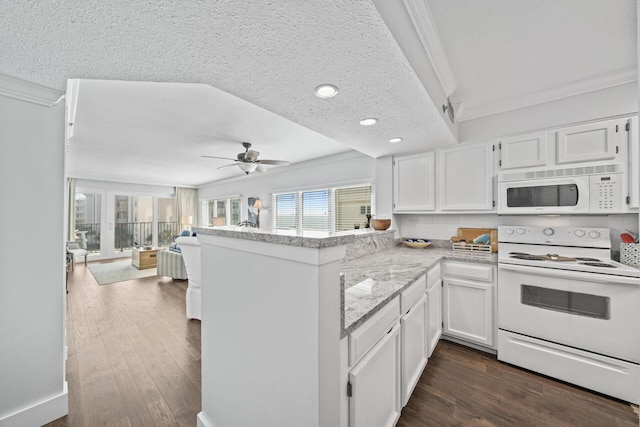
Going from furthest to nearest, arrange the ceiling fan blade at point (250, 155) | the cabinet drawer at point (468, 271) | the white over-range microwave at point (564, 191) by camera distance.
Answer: the ceiling fan blade at point (250, 155), the cabinet drawer at point (468, 271), the white over-range microwave at point (564, 191)

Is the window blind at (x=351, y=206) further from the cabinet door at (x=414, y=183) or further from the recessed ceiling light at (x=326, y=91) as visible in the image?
the recessed ceiling light at (x=326, y=91)

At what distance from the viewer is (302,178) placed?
16.8ft

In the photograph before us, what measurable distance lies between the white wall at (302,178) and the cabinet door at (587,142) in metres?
2.24

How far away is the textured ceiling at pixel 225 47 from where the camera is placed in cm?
91

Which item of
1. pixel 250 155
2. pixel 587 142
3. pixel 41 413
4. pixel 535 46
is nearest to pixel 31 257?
pixel 41 413

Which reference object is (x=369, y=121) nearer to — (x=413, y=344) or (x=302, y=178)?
(x=413, y=344)

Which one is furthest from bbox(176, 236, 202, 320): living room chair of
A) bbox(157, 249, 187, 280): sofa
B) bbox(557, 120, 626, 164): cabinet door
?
bbox(557, 120, 626, 164): cabinet door

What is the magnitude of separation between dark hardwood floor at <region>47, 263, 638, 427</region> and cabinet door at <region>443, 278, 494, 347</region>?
168 mm

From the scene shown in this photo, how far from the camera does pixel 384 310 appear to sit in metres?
1.23

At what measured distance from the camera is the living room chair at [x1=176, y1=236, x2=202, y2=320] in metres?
2.92

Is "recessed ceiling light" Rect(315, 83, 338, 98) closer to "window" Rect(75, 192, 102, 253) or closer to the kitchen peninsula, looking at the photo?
the kitchen peninsula

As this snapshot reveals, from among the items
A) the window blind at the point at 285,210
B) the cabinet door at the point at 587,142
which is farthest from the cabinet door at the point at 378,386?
the window blind at the point at 285,210

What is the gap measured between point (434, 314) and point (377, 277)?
922 millimetres

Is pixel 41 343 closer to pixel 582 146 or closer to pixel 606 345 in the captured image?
pixel 606 345
